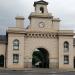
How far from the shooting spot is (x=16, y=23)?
171 ft

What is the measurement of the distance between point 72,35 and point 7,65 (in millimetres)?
11670

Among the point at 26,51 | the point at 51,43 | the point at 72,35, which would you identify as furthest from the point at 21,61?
the point at 72,35

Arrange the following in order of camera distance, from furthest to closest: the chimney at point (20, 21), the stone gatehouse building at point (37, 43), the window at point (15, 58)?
the chimney at point (20, 21) < the stone gatehouse building at point (37, 43) < the window at point (15, 58)

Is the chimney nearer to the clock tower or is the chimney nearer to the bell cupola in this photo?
the clock tower

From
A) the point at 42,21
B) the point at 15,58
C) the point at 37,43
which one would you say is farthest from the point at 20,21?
the point at 15,58

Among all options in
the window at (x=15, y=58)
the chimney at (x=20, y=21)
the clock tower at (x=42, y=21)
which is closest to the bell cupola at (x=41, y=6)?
the clock tower at (x=42, y=21)

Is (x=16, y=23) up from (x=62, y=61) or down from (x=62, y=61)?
up

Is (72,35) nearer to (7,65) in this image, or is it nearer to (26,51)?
(26,51)

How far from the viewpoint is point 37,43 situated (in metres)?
51.5

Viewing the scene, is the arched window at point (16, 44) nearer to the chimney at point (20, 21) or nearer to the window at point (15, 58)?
the window at point (15, 58)

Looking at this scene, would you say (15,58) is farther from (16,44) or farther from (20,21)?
(20,21)

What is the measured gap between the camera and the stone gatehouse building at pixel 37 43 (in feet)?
165

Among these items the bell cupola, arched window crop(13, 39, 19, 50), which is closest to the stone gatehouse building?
arched window crop(13, 39, 19, 50)

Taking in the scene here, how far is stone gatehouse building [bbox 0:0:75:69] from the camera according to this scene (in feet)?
165
